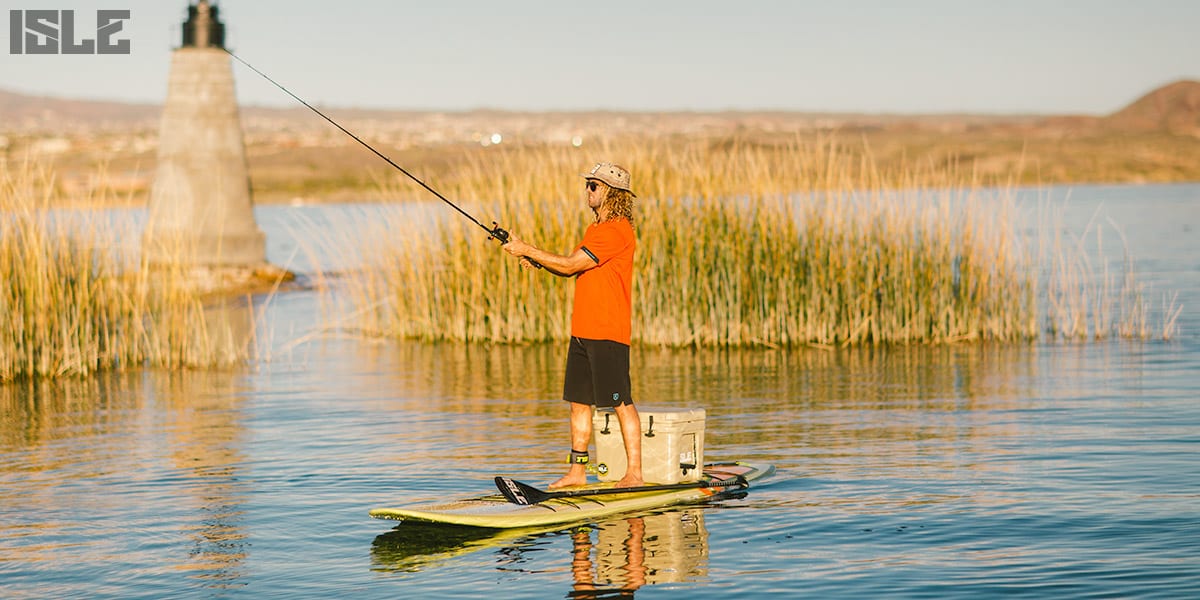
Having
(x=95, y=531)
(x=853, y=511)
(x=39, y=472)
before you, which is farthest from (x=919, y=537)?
(x=39, y=472)

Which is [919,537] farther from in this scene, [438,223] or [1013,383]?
[438,223]

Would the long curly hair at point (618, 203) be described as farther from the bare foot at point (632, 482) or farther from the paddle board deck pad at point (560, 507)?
the paddle board deck pad at point (560, 507)

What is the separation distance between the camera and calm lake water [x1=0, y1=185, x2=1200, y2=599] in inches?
359

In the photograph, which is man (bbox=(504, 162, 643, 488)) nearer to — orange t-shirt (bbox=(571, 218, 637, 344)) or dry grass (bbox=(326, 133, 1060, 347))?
orange t-shirt (bbox=(571, 218, 637, 344))

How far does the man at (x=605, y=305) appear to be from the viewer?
10648 mm

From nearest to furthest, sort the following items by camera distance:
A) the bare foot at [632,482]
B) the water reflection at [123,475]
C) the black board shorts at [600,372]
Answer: the water reflection at [123,475] → the black board shorts at [600,372] → the bare foot at [632,482]

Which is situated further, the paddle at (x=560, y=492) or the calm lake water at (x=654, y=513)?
the paddle at (x=560, y=492)

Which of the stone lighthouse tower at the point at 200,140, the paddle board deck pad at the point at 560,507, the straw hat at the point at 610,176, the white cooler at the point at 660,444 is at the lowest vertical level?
the paddle board deck pad at the point at 560,507

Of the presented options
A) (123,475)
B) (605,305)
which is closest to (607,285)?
(605,305)

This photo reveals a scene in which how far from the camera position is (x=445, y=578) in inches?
361

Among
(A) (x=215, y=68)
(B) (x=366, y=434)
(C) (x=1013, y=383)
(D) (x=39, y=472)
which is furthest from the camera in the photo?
(A) (x=215, y=68)

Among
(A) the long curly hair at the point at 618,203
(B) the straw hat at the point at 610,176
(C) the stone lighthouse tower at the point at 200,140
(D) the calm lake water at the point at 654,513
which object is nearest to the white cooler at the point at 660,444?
(D) the calm lake water at the point at 654,513

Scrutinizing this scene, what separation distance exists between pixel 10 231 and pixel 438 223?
5630mm

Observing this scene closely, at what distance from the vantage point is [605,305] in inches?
425
